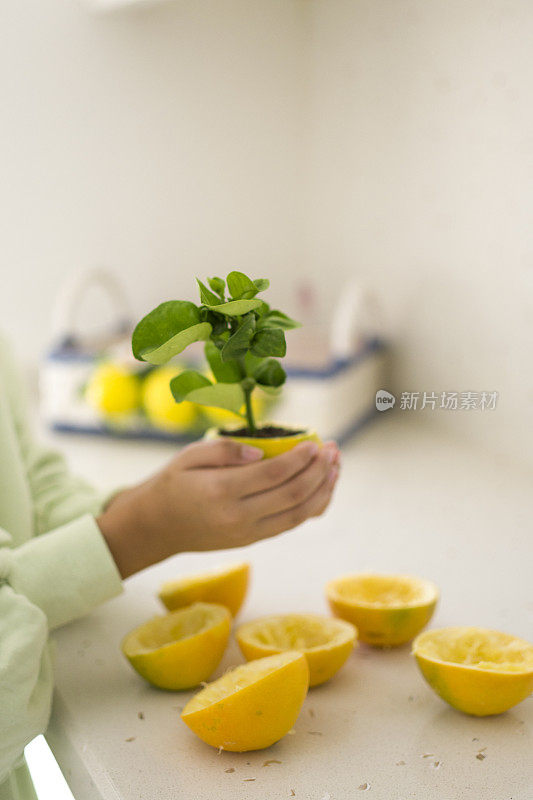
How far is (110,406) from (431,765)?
611mm

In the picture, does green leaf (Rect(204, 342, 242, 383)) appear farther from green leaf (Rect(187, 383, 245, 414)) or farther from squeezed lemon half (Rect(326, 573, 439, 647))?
squeezed lemon half (Rect(326, 573, 439, 647))

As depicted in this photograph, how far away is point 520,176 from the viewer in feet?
1.02

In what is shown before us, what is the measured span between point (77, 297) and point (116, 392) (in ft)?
0.53

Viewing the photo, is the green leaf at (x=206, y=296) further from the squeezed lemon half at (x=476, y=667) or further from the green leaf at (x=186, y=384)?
the squeezed lemon half at (x=476, y=667)

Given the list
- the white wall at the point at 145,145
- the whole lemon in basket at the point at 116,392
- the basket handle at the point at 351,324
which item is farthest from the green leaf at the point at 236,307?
the whole lemon in basket at the point at 116,392

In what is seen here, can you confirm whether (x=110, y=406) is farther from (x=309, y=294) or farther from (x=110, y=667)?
(x=110, y=667)

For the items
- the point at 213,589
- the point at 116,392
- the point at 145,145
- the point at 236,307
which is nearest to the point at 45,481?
the point at 213,589

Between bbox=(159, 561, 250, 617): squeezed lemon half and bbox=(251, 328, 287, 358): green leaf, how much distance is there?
149 mm

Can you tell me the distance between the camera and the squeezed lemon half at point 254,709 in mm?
290

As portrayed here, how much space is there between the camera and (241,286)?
298 millimetres

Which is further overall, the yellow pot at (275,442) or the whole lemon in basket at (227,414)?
the whole lemon in basket at (227,414)

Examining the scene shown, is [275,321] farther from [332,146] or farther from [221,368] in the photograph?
[332,146]

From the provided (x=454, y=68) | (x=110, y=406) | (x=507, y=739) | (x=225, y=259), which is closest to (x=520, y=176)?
(x=454, y=68)

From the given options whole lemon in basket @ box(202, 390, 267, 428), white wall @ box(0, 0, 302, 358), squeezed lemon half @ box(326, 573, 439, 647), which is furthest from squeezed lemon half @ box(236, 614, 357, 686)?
whole lemon in basket @ box(202, 390, 267, 428)
